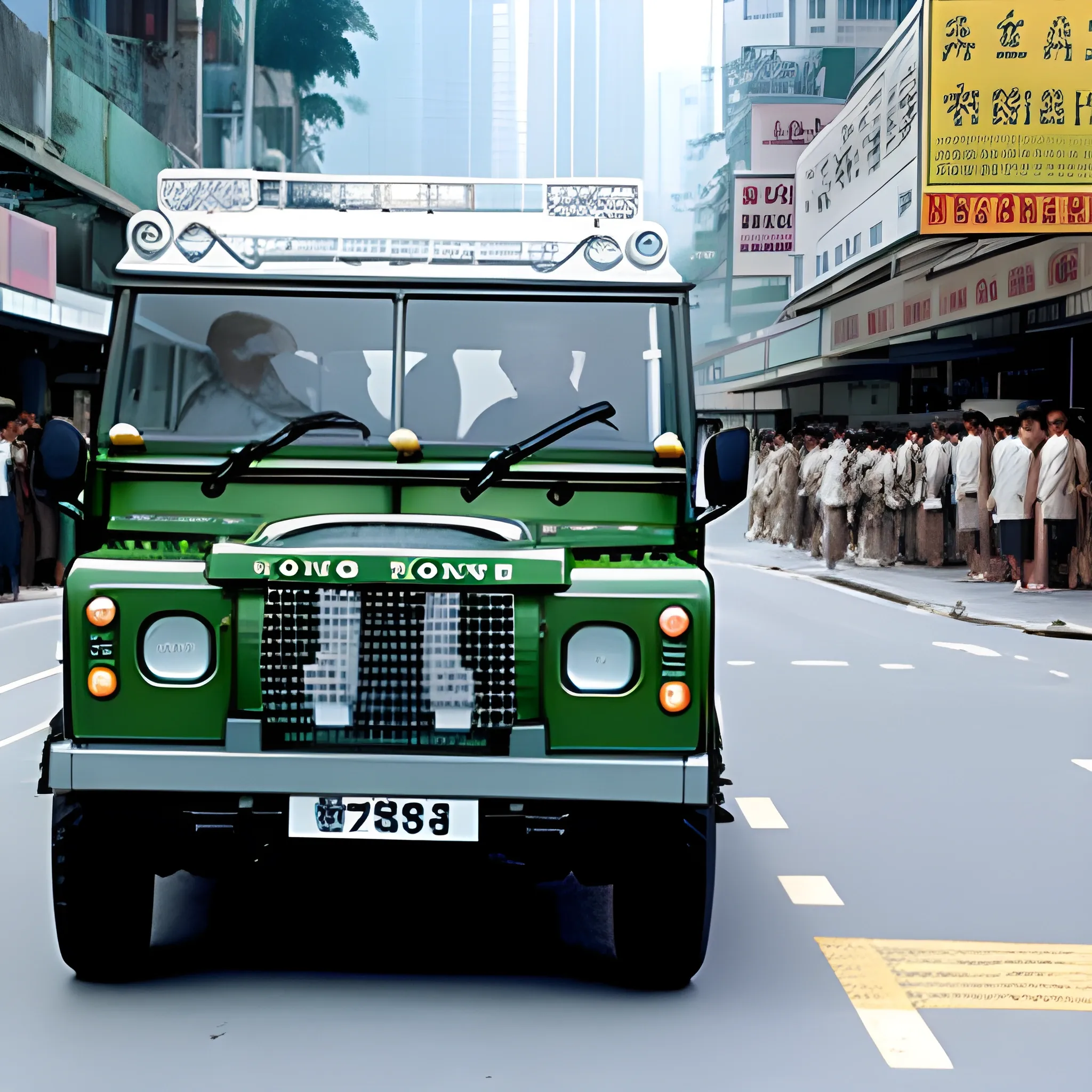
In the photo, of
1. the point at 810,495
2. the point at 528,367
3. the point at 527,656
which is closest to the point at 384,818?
the point at 527,656

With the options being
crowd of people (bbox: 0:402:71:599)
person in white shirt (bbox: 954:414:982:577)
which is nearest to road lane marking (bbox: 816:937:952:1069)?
crowd of people (bbox: 0:402:71:599)

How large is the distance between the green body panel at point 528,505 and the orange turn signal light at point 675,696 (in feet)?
2.93

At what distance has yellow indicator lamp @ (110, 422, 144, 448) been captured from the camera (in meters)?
6.20

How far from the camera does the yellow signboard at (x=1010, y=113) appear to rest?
1948 centimetres

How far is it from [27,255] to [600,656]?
25489 mm

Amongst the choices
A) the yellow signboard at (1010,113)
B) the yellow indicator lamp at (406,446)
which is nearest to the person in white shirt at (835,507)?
the yellow signboard at (1010,113)

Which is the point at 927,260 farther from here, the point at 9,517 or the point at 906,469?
the point at 9,517

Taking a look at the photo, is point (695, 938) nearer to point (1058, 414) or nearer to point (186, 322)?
point (186, 322)

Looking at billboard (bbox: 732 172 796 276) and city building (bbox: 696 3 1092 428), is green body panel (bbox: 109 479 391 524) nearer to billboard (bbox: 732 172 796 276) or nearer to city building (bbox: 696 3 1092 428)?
city building (bbox: 696 3 1092 428)

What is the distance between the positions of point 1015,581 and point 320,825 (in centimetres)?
1980

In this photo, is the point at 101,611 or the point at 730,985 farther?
the point at 730,985

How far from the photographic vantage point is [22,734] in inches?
428

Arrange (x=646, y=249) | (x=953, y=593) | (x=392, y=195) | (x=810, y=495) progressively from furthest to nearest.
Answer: (x=810, y=495) < (x=953, y=593) < (x=392, y=195) < (x=646, y=249)

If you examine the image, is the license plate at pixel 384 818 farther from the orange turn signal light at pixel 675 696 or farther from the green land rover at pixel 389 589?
the orange turn signal light at pixel 675 696
